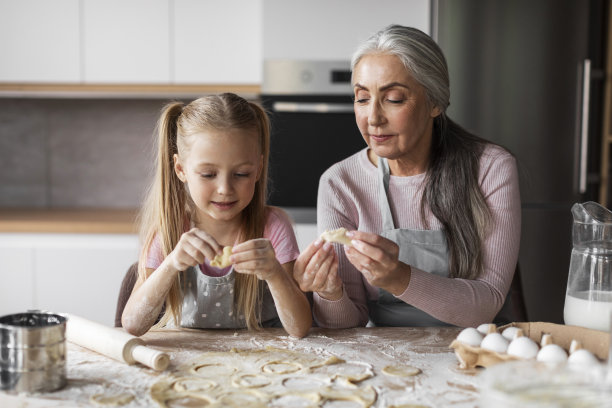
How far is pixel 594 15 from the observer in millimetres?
2709

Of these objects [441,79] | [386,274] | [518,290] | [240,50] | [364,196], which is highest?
[240,50]

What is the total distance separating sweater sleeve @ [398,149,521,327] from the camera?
1.37m

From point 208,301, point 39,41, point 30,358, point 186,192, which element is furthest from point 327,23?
point 30,358

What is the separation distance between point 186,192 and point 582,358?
1011 mm

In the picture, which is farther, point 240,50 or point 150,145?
point 150,145

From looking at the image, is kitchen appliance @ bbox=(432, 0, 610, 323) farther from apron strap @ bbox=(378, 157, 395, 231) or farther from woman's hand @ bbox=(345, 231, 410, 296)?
woman's hand @ bbox=(345, 231, 410, 296)

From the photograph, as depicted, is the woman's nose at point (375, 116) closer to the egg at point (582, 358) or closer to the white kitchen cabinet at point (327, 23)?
the egg at point (582, 358)

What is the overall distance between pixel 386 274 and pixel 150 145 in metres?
2.31

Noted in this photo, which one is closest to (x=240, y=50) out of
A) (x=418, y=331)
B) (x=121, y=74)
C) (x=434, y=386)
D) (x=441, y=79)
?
(x=121, y=74)

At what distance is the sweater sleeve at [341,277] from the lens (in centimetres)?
146

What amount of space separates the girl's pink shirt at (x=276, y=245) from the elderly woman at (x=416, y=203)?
0.10m

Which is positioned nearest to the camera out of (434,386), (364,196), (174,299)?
(434,386)

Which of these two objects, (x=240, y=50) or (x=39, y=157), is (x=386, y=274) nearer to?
(x=240, y=50)

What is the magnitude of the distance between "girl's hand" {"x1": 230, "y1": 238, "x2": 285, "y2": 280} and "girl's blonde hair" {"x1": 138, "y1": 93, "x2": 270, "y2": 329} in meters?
0.19
